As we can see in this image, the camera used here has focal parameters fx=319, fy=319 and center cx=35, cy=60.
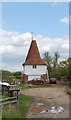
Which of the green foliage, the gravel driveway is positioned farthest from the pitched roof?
the gravel driveway

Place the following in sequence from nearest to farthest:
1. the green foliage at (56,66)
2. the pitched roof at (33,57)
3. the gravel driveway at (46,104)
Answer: the gravel driveway at (46,104)
the pitched roof at (33,57)
the green foliage at (56,66)

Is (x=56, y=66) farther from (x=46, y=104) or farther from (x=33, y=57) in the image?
(x=46, y=104)

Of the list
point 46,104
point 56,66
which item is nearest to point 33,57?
point 56,66

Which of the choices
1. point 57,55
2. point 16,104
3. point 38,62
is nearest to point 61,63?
point 57,55

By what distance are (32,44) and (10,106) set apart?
5559 centimetres

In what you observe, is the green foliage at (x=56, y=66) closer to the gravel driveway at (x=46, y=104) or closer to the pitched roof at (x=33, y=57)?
the pitched roof at (x=33, y=57)

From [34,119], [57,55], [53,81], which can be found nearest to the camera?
[34,119]

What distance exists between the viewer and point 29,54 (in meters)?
69.9

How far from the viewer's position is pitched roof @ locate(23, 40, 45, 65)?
2717 inches

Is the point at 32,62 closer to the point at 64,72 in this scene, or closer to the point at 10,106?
the point at 64,72

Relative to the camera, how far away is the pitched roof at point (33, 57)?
69000 millimetres

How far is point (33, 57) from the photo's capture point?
6900 centimetres

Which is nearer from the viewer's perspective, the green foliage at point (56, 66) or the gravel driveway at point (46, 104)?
the gravel driveway at point (46, 104)

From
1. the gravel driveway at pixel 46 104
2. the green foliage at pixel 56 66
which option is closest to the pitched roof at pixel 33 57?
the green foliage at pixel 56 66
